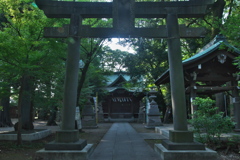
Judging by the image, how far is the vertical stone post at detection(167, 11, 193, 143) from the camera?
5.82m

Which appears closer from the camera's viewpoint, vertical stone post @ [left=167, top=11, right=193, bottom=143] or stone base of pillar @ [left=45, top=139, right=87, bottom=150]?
stone base of pillar @ [left=45, top=139, right=87, bottom=150]

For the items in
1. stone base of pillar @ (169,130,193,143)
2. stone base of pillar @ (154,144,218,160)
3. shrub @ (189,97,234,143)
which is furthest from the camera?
shrub @ (189,97,234,143)

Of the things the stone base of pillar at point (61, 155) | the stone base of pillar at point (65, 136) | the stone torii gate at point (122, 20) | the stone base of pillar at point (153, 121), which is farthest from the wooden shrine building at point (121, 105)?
the stone base of pillar at point (61, 155)

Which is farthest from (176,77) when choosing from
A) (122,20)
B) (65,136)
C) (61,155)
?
(61,155)

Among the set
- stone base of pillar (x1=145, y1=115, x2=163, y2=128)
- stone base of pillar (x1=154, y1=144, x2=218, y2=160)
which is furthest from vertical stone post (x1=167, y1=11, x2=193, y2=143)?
stone base of pillar (x1=145, y1=115, x2=163, y2=128)

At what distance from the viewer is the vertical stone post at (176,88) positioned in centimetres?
582

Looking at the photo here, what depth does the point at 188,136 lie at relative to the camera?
19.0 feet

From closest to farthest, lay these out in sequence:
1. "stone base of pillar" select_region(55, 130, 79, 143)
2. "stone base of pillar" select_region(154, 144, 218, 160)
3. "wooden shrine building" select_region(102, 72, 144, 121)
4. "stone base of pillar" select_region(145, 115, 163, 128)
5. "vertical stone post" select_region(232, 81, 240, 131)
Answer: "stone base of pillar" select_region(154, 144, 218, 160) → "stone base of pillar" select_region(55, 130, 79, 143) → "vertical stone post" select_region(232, 81, 240, 131) → "stone base of pillar" select_region(145, 115, 163, 128) → "wooden shrine building" select_region(102, 72, 144, 121)

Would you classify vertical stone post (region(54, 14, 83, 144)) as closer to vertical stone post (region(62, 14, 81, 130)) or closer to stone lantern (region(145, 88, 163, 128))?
vertical stone post (region(62, 14, 81, 130))

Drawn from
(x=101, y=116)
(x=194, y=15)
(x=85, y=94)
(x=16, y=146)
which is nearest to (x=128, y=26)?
(x=194, y=15)

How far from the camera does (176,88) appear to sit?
20.0 ft

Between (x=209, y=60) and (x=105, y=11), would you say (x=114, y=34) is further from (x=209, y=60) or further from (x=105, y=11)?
(x=209, y=60)

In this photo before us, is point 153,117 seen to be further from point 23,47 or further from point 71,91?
point 23,47

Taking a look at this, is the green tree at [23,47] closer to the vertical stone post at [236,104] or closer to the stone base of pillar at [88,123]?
the stone base of pillar at [88,123]
